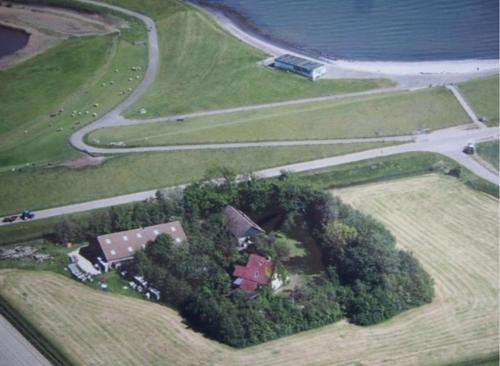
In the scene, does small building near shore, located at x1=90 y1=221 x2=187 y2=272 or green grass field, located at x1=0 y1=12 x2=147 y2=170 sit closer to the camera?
small building near shore, located at x1=90 y1=221 x2=187 y2=272

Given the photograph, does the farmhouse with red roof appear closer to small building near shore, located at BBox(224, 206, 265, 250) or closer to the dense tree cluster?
the dense tree cluster

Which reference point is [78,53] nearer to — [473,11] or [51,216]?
[51,216]

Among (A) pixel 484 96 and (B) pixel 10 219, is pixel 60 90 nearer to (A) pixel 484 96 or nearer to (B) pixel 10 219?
(B) pixel 10 219

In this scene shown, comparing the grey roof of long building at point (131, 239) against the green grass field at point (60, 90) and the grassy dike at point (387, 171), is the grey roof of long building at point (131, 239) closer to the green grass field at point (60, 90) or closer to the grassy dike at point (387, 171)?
the grassy dike at point (387, 171)

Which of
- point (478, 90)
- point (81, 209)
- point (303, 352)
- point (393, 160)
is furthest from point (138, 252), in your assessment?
point (478, 90)

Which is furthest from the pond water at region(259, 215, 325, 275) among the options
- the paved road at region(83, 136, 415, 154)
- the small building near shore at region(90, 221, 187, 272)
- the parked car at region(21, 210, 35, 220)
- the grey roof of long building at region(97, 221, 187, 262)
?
the parked car at region(21, 210, 35, 220)

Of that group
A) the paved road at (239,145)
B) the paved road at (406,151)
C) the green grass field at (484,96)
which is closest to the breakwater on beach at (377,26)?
the green grass field at (484,96)

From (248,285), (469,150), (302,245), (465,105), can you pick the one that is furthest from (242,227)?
(465,105)

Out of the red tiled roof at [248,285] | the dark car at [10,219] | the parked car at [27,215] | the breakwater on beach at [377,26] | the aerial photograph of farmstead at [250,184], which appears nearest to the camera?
the aerial photograph of farmstead at [250,184]
